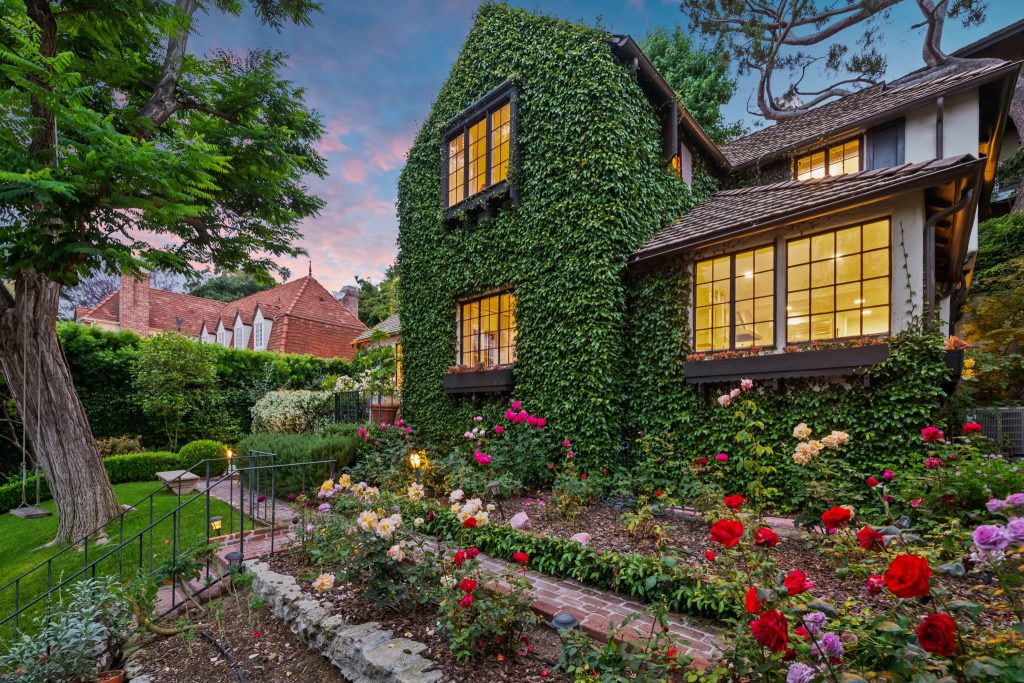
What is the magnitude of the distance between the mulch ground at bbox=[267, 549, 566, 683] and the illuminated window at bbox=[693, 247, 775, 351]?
483 centimetres

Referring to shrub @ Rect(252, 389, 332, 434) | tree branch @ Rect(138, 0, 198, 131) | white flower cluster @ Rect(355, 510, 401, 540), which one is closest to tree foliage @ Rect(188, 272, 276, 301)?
shrub @ Rect(252, 389, 332, 434)

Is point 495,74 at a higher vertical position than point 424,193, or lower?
higher

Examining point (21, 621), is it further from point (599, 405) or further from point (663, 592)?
point (599, 405)

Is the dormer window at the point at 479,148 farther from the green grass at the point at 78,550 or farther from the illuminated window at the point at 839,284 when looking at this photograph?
the green grass at the point at 78,550

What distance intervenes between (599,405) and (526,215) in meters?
3.62

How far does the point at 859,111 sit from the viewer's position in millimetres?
8961

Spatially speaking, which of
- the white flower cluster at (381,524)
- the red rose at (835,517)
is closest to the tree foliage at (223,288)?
the white flower cluster at (381,524)

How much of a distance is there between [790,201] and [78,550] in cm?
1137

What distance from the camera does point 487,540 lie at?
488cm

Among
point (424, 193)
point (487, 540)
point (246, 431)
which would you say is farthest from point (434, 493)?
point (246, 431)

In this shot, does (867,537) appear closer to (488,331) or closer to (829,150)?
(488,331)

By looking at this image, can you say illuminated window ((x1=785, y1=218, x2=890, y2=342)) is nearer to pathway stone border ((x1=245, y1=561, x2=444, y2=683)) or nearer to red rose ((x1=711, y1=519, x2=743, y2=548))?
red rose ((x1=711, y1=519, x2=743, y2=548))

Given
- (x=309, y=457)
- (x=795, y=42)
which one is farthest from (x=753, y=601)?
(x=795, y=42)

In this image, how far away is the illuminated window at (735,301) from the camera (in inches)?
245
